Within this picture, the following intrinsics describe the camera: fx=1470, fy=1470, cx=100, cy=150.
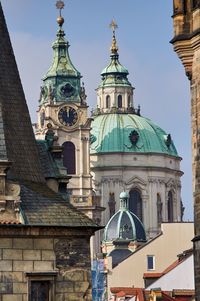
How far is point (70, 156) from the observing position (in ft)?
550

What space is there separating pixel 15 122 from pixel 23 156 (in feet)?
2.58

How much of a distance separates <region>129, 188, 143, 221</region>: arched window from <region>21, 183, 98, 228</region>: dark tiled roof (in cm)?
14715

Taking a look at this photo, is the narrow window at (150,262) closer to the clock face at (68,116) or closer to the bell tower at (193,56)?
the bell tower at (193,56)

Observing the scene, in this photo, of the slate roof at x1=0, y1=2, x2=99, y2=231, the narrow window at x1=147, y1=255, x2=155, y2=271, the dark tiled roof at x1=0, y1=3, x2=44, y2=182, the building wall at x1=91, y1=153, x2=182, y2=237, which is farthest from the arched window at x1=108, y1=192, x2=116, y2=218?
the dark tiled roof at x1=0, y1=3, x2=44, y2=182

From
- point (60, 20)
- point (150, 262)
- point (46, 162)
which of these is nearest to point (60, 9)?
point (60, 20)

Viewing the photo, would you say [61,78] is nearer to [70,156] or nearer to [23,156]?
[70,156]

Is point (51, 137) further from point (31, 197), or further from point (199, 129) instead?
point (199, 129)

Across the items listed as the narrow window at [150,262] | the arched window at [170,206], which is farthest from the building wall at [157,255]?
the arched window at [170,206]

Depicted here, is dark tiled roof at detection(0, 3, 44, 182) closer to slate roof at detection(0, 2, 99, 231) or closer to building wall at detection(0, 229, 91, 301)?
slate roof at detection(0, 2, 99, 231)

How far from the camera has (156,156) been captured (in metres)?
179

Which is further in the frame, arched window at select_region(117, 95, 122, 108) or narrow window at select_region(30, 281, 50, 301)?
arched window at select_region(117, 95, 122, 108)

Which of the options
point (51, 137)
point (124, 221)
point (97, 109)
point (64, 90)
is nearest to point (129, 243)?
point (124, 221)

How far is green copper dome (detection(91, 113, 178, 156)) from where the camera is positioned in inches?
7062

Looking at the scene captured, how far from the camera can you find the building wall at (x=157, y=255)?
272 ft
